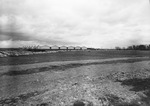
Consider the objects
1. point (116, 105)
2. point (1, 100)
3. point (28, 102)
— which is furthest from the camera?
point (1, 100)

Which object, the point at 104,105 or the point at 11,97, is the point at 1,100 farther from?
the point at 104,105

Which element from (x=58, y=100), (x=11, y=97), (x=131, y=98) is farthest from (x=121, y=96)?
(x=11, y=97)

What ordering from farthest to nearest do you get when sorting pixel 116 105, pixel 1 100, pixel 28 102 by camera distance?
pixel 1 100 → pixel 28 102 → pixel 116 105

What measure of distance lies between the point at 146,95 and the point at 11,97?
11.5 m

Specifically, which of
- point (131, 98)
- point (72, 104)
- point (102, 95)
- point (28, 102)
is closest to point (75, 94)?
point (72, 104)

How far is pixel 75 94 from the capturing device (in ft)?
28.7

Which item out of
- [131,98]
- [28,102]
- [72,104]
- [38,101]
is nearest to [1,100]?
[28,102]

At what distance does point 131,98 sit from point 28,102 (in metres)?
8.08

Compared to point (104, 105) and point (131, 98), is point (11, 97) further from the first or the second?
point (131, 98)

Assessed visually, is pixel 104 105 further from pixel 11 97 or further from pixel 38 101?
pixel 11 97

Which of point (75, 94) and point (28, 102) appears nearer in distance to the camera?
point (28, 102)

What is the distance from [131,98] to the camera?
8070 millimetres

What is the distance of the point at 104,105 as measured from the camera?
7.12 metres

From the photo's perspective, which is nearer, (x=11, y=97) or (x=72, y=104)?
(x=72, y=104)
